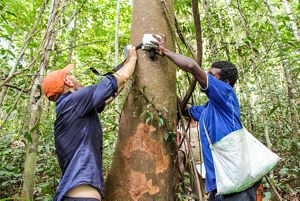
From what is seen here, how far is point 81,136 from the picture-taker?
233 cm

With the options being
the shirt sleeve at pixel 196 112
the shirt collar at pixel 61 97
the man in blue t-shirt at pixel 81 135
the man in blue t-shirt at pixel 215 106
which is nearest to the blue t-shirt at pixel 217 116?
the man in blue t-shirt at pixel 215 106

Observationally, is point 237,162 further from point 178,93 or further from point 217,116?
point 178,93

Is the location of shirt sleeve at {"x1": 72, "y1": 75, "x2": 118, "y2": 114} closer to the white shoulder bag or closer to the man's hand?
the man's hand

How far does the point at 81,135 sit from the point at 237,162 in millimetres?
1255

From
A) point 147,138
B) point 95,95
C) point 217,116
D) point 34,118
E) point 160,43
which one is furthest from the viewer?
point 34,118

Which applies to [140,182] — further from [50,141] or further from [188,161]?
[50,141]

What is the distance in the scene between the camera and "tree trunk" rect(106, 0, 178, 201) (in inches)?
92.6

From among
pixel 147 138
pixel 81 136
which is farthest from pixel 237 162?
pixel 81 136

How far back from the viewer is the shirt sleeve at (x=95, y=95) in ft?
7.48

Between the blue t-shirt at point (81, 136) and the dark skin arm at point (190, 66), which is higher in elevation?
the dark skin arm at point (190, 66)

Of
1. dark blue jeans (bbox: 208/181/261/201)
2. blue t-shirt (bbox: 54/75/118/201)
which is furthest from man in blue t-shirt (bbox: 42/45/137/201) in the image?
dark blue jeans (bbox: 208/181/261/201)

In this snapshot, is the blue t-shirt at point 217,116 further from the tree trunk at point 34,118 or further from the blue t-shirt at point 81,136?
the tree trunk at point 34,118

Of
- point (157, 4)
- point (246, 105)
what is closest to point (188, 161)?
point (157, 4)

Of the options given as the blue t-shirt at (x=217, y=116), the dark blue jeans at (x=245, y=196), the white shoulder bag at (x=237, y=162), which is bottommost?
the dark blue jeans at (x=245, y=196)
